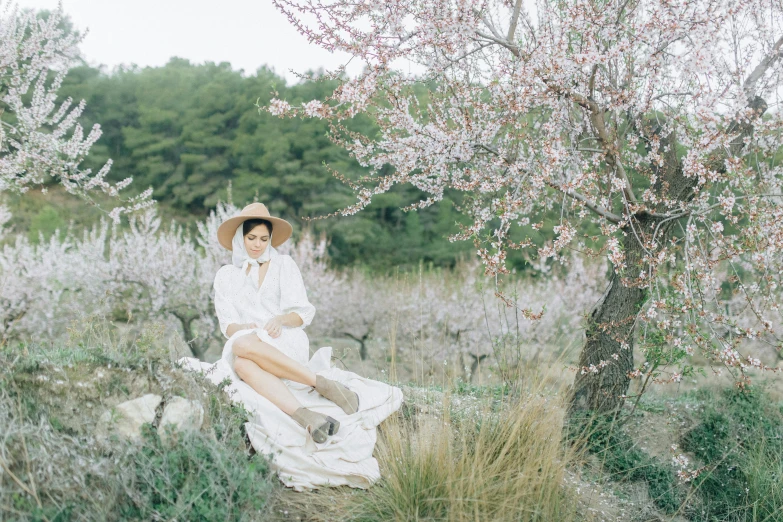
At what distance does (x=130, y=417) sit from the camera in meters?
3.11

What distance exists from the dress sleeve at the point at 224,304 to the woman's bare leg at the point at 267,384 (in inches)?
14.1

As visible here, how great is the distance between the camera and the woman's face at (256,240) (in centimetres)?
415

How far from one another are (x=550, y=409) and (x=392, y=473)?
1.26 m

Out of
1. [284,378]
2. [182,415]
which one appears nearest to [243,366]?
[284,378]

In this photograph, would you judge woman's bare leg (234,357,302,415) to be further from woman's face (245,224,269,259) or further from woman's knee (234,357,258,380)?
woman's face (245,224,269,259)

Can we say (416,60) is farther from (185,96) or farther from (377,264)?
(185,96)

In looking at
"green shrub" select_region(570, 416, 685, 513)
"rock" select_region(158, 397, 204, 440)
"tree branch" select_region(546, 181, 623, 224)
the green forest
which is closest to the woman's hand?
"rock" select_region(158, 397, 204, 440)

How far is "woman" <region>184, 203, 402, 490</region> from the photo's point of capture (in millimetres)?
3410

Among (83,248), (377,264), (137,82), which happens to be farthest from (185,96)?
(83,248)

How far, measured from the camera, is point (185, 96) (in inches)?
1183

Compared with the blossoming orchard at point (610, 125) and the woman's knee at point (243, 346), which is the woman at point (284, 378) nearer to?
the woman's knee at point (243, 346)

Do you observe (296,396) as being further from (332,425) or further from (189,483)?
(189,483)

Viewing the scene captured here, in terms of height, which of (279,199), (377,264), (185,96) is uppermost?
(185,96)

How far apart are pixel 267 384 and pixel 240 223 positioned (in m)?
1.17
